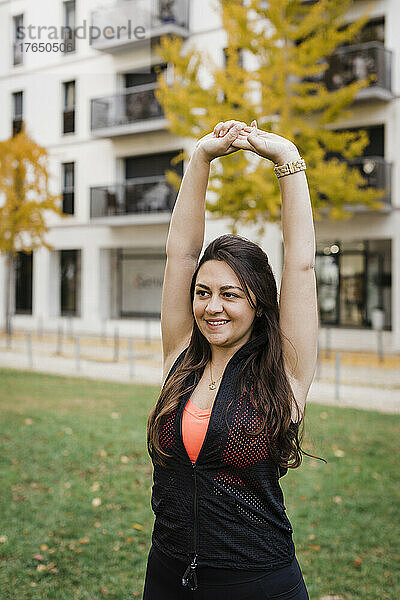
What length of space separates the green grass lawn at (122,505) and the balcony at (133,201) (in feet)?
48.3

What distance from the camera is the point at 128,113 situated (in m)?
25.2

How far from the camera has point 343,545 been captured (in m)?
5.48

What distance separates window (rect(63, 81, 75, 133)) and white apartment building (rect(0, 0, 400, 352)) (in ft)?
0.17

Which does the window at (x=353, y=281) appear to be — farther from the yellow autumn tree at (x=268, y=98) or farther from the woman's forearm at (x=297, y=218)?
the woman's forearm at (x=297, y=218)

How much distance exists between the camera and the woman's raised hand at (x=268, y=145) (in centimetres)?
231

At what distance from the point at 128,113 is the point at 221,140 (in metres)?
23.8

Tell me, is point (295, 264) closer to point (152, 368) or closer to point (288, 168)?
point (288, 168)

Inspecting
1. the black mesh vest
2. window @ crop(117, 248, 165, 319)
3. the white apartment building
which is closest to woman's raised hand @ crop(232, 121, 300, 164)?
the black mesh vest

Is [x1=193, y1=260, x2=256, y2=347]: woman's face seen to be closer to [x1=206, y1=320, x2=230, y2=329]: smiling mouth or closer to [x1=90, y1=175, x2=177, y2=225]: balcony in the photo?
[x1=206, y1=320, x2=230, y2=329]: smiling mouth

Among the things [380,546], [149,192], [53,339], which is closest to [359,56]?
[149,192]

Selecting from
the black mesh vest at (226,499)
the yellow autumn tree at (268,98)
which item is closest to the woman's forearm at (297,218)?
the black mesh vest at (226,499)

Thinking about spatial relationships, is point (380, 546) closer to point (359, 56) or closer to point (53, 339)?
point (359, 56)

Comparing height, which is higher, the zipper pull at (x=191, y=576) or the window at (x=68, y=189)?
the window at (x=68, y=189)

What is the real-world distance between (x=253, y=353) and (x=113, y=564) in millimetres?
3273
